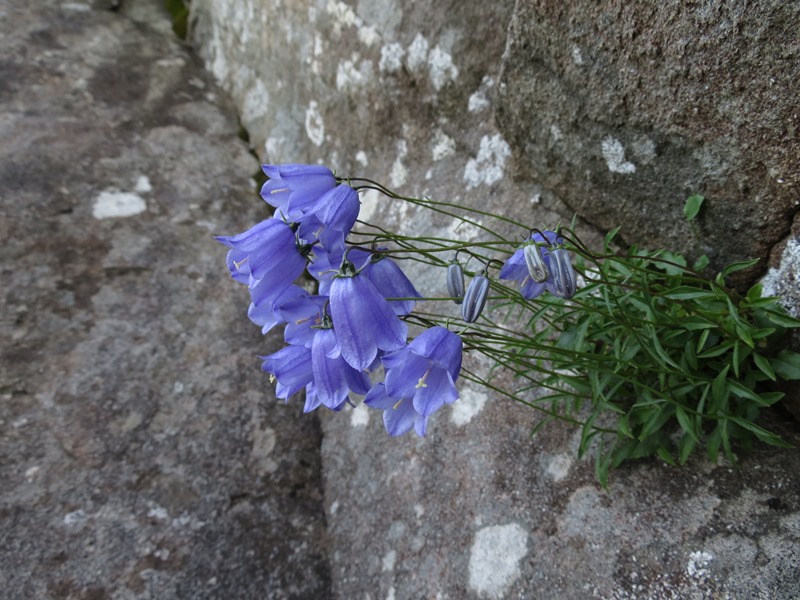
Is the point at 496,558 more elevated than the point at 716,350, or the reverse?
the point at 716,350

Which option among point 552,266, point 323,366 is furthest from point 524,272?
point 323,366

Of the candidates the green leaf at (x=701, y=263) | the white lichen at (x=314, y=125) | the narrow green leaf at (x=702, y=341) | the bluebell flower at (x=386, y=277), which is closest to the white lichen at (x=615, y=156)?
the green leaf at (x=701, y=263)

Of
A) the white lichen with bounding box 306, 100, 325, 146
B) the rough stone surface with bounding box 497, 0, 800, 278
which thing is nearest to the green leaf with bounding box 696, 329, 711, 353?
the rough stone surface with bounding box 497, 0, 800, 278

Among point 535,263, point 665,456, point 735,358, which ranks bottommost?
point 665,456

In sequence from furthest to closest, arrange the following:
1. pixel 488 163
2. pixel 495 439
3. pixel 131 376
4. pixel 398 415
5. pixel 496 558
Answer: pixel 131 376, pixel 488 163, pixel 495 439, pixel 496 558, pixel 398 415

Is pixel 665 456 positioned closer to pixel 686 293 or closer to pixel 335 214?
pixel 686 293
